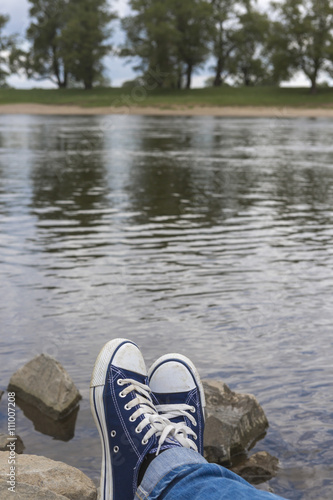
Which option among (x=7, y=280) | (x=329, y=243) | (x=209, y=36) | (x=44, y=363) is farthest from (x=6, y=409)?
(x=209, y=36)

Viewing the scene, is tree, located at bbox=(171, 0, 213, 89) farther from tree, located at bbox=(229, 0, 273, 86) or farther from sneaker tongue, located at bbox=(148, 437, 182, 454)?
sneaker tongue, located at bbox=(148, 437, 182, 454)

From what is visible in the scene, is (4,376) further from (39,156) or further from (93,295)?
(39,156)

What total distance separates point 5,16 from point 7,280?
82.0m

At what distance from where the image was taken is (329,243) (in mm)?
9219

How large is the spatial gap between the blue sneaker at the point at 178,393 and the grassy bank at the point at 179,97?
174 ft

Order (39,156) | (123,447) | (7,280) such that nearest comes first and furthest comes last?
(123,447), (7,280), (39,156)

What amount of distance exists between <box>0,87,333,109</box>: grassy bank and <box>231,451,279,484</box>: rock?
53.1 metres

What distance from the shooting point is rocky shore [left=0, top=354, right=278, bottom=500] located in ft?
10.8

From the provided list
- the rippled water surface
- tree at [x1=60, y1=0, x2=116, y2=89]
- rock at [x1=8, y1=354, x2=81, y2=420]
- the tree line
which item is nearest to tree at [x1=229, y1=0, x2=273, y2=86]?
the tree line

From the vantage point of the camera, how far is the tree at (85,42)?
71375 mm

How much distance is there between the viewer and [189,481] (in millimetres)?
2777

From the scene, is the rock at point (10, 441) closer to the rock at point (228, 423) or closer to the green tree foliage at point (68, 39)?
the rock at point (228, 423)

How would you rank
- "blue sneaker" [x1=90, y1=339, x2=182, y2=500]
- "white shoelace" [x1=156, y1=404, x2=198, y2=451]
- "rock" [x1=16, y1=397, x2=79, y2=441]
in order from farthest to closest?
"rock" [x1=16, y1=397, x2=79, y2=441] < "white shoelace" [x1=156, y1=404, x2=198, y2=451] < "blue sneaker" [x1=90, y1=339, x2=182, y2=500]

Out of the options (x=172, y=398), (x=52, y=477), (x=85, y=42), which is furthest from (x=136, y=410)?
(x=85, y=42)
